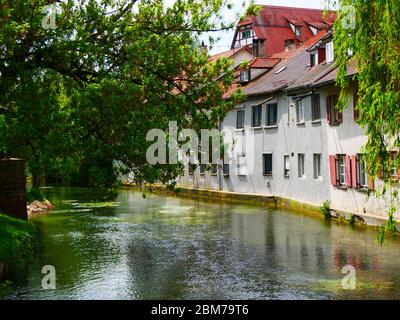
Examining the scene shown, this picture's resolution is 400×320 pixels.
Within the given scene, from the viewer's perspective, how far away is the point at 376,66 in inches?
477

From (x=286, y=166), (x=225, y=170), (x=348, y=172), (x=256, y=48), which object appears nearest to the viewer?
(x=348, y=172)

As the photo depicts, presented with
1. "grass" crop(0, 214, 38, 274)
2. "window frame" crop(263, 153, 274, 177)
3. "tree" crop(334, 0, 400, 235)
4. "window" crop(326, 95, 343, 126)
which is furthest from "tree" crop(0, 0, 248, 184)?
"window frame" crop(263, 153, 274, 177)

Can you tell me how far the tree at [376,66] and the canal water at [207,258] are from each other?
313 cm

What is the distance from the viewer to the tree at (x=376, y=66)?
11.6 metres

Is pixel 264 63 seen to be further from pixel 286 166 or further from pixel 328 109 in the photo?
pixel 328 109

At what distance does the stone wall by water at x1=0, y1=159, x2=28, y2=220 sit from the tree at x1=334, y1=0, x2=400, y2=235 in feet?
35.8

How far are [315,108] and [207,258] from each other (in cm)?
1413

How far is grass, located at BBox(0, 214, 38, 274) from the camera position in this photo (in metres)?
15.5

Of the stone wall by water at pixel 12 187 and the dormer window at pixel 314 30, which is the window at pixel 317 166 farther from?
the dormer window at pixel 314 30

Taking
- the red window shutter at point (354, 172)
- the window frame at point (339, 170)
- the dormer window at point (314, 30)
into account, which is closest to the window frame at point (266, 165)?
the window frame at point (339, 170)

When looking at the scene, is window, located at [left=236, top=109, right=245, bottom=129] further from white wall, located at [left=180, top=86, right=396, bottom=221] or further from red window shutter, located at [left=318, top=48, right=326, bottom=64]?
red window shutter, located at [left=318, top=48, right=326, bottom=64]

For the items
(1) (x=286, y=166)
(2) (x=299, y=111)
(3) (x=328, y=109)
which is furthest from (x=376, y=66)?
(1) (x=286, y=166)

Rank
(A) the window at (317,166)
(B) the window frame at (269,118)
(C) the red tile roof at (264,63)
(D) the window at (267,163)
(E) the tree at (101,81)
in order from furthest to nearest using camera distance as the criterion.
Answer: (C) the red tile roof at (264,63) → (D) the window at (267,163) → (B) the window frame at (269,118) → (A) the window at (317,166) → (E) the tree at (101,81)
